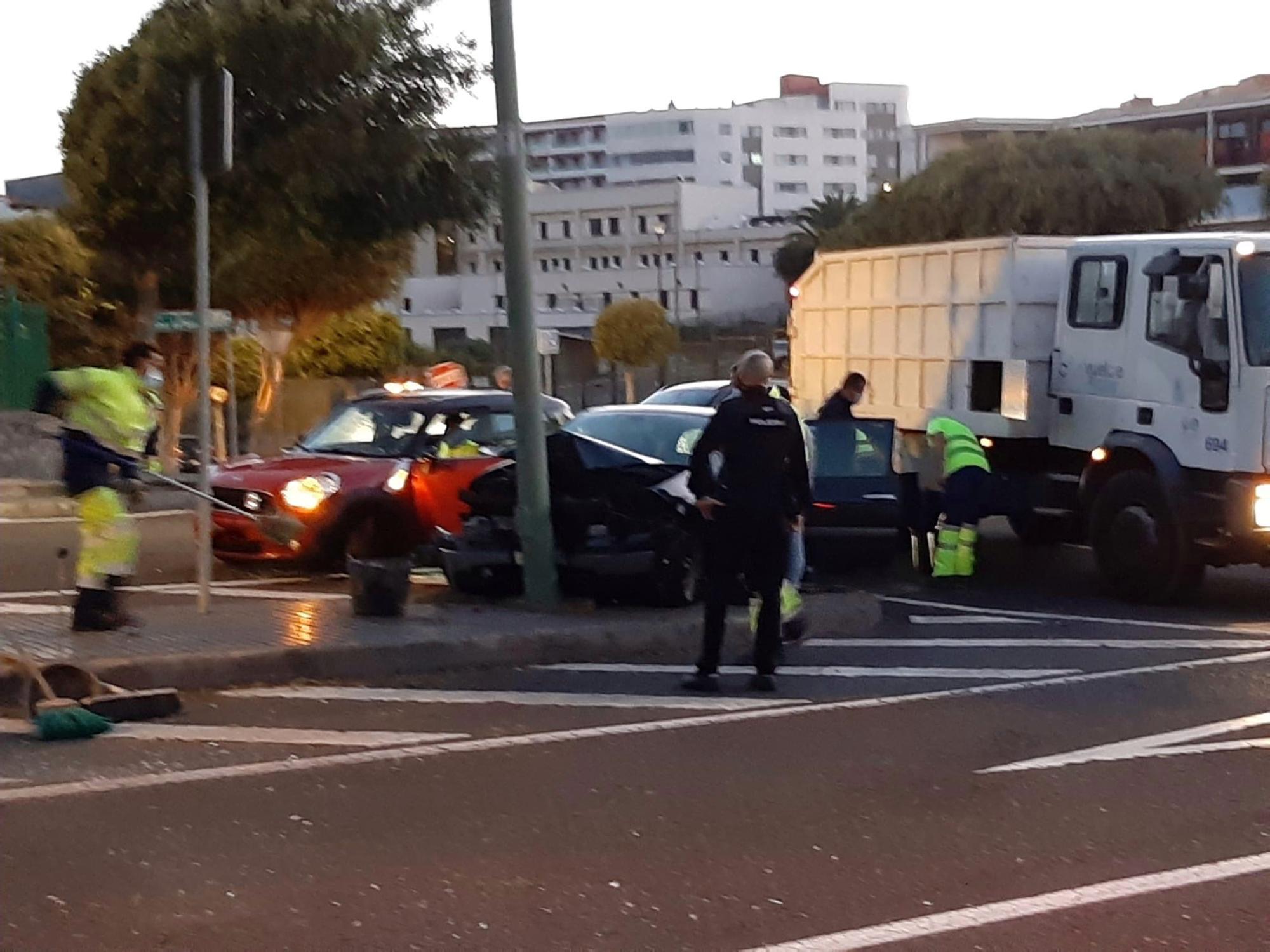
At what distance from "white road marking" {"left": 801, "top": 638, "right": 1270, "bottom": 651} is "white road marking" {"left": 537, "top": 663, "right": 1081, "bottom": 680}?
2.87 feet

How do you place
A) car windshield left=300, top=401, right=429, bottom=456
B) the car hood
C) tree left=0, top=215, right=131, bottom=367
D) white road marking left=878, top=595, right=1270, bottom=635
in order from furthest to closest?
tree left=0, top=215, right=131, bottom=367 → car windshield left=300, top=401, right=429, bottom=456 → the car hood → white road marking left=878, top=595, right=1270, bottom=635

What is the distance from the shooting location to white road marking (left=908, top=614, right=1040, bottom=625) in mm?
11938

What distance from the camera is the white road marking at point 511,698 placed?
8.81 m

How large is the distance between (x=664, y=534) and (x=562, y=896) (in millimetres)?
5644

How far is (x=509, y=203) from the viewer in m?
11.0

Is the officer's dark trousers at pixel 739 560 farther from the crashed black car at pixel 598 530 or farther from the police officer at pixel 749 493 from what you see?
the crashed black car at pixel 598 530

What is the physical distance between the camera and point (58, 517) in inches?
714

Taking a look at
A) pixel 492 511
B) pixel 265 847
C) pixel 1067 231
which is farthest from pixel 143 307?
pixel 1067 231

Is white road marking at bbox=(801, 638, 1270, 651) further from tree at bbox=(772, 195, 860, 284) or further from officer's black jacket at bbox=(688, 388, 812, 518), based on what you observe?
tree at bbox=(772, 195, 860, 284)

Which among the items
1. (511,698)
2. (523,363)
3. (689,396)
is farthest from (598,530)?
(689,396)

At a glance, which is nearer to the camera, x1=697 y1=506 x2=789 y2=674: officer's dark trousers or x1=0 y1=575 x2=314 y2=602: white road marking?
x1=697 y1=506 x2=789 y2=674: officer's dark trousers

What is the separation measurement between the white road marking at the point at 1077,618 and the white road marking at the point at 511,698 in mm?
3802

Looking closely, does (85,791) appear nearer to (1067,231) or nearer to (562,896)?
(562,896)

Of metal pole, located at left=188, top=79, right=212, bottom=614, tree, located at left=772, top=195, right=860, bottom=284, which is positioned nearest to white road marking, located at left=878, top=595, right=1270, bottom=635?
metal pole, located at left=188, top=79, right=212, bottom=614
